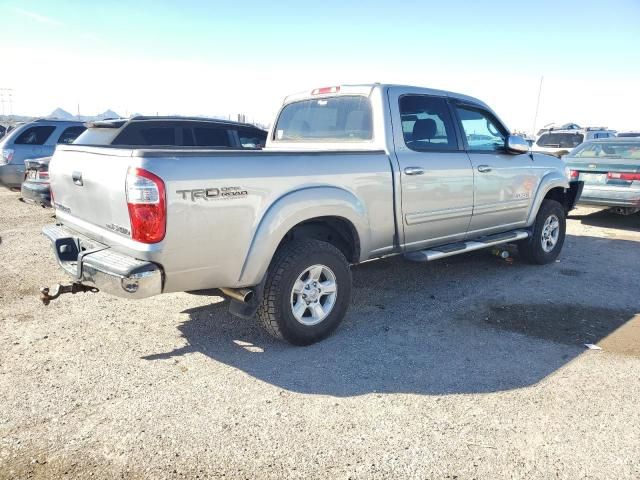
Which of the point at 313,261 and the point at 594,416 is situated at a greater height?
the point at 313,261

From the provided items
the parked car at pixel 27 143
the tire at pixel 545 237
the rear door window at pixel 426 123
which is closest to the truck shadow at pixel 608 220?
the tire at pixel 545 237

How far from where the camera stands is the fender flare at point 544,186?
5.85 m

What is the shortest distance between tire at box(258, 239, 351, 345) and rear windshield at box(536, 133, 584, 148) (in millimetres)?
12352

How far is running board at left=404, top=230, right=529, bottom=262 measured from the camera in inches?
172

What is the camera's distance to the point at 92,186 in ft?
10.6

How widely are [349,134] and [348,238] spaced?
1089 mm

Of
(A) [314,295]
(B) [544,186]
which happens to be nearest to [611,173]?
(B) [544,186]

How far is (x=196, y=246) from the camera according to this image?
9.84 ft

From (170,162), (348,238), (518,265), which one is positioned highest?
(170,162)

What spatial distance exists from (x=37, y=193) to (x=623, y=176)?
9.30m

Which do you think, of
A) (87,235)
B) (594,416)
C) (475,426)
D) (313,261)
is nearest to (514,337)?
(594,416)

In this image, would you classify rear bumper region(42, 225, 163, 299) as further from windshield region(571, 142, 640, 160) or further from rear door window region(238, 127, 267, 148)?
windshield region(571, 142, 640, 160)

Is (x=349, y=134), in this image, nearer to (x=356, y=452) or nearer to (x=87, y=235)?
(x=87, y=235)

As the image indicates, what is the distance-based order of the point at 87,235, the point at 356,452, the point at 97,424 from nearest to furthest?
the point at 356,452 → the point at 97,424 → the point at 87,235
